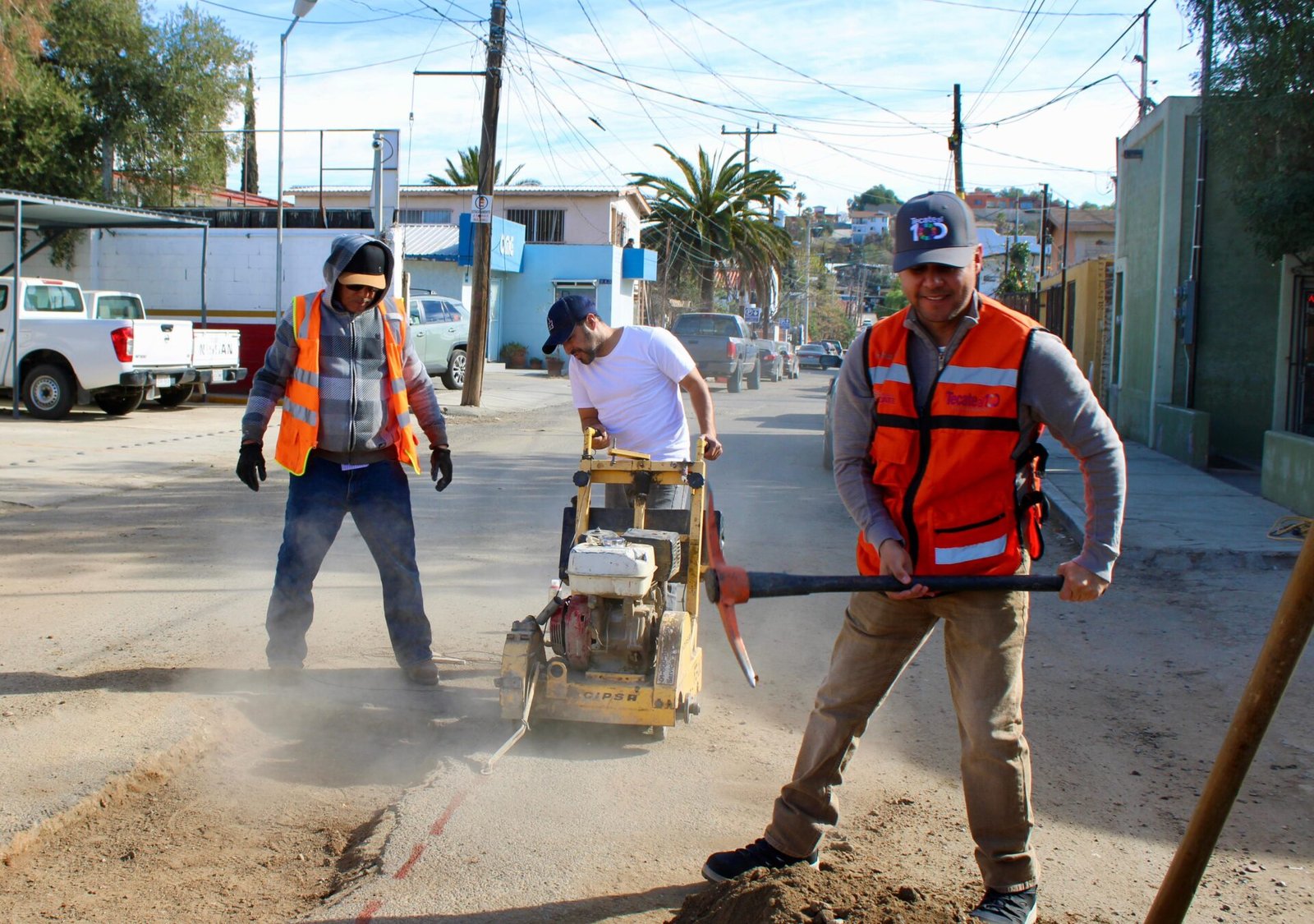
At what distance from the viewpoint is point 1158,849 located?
399 centimetres

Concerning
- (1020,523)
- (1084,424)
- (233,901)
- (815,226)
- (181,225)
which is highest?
(815,226)

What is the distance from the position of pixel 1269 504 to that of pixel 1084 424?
8.91 meters

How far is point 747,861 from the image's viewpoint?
3.53 metres

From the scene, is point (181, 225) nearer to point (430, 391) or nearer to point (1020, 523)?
point (430, 391)

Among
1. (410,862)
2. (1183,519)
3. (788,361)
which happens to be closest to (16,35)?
(1183,519)

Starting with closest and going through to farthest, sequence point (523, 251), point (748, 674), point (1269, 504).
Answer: point (748, 674) → point (1269, 504) → point (523, 251)

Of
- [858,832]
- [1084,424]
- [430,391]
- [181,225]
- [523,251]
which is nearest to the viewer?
[1084,424]

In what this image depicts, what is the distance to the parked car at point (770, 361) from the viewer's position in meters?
37.3

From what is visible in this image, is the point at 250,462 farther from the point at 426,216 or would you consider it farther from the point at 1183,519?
the point at 426,216

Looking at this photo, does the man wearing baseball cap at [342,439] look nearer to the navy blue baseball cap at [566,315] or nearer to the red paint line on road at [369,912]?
the navy blue baseball cap at [566,315]

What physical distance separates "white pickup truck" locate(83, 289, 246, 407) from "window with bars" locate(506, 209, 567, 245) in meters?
26.9

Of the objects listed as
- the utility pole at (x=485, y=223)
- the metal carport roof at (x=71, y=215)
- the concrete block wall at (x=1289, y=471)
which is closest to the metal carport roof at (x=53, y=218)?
the metal carport roof at (x=71, y=215)

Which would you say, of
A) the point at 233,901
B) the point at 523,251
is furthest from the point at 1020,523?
the point at 523,251

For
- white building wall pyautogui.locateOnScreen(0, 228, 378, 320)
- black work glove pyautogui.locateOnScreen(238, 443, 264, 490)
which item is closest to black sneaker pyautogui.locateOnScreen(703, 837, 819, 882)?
black work glove pyautogui.locateOnScreen(238, 443, 264, 490)
